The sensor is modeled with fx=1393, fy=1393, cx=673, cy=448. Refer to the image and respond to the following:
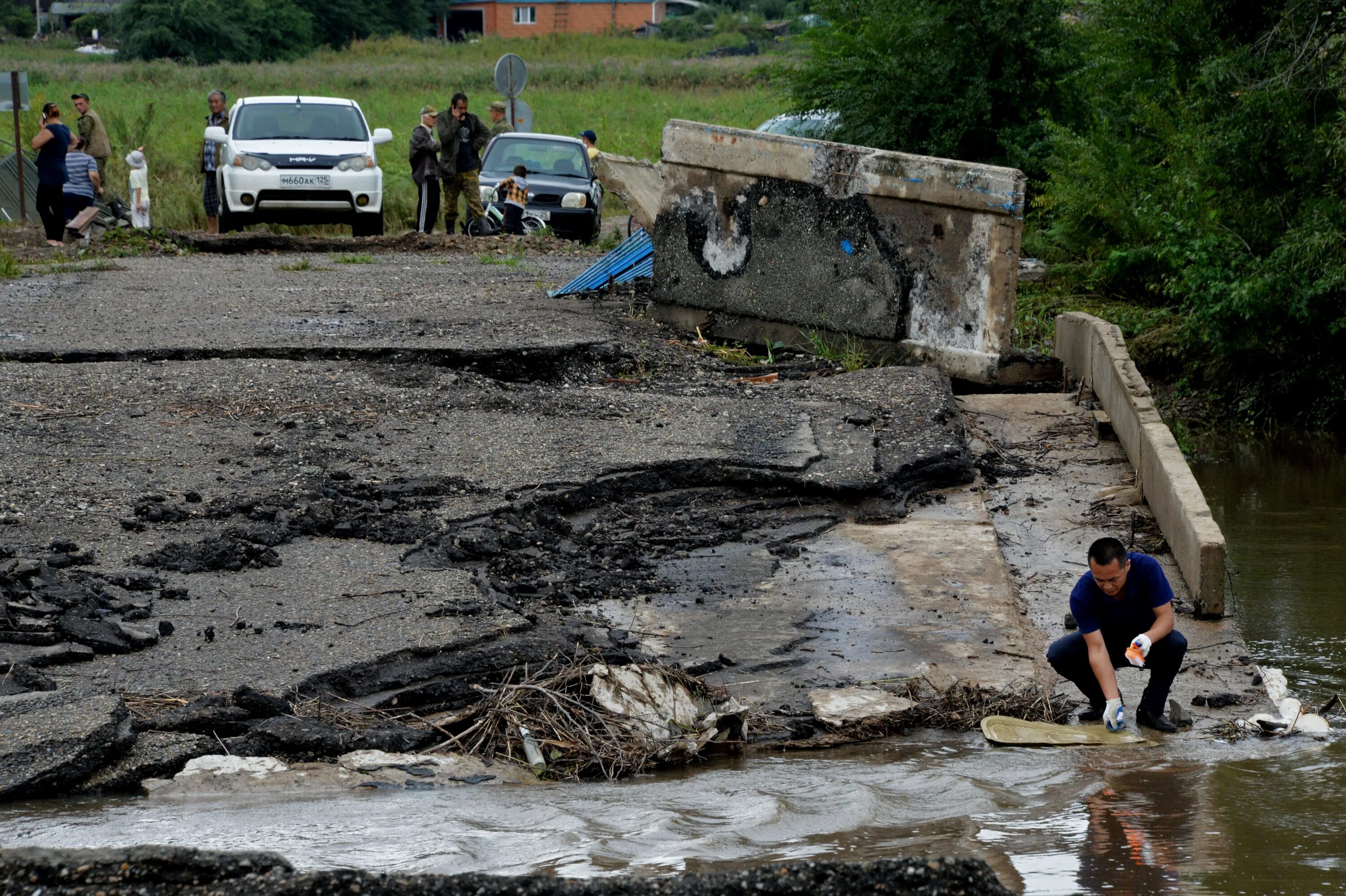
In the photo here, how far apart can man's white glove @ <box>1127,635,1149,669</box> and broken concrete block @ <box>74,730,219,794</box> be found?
3268 millimetres

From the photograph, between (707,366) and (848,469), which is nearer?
(848,469)

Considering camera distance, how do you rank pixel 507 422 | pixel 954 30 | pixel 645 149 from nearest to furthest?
1. pixel 507 422
2. pixel 954 30
3. pixel 645 149

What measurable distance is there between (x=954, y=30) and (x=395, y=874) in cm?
1357

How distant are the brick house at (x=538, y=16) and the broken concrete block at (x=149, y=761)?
267 feet

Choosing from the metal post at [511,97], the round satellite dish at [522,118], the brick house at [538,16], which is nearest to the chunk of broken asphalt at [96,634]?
the metal post at [511,97]

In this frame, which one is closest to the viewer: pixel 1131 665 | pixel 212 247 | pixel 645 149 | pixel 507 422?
pixel 1131 665

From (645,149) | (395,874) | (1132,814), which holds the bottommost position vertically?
(1132,814)

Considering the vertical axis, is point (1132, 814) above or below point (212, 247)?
below

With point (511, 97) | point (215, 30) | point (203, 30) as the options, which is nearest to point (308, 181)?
point (511, 97)

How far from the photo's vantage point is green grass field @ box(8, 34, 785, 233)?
24.9 metres

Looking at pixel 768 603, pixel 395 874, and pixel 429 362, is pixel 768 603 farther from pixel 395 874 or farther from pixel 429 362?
pixel 429 362

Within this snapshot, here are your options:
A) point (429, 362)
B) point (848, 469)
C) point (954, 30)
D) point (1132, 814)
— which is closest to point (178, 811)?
point (1132, 814)

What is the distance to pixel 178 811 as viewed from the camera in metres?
3.88

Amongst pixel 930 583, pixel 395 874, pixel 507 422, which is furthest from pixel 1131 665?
pixel 507 422
